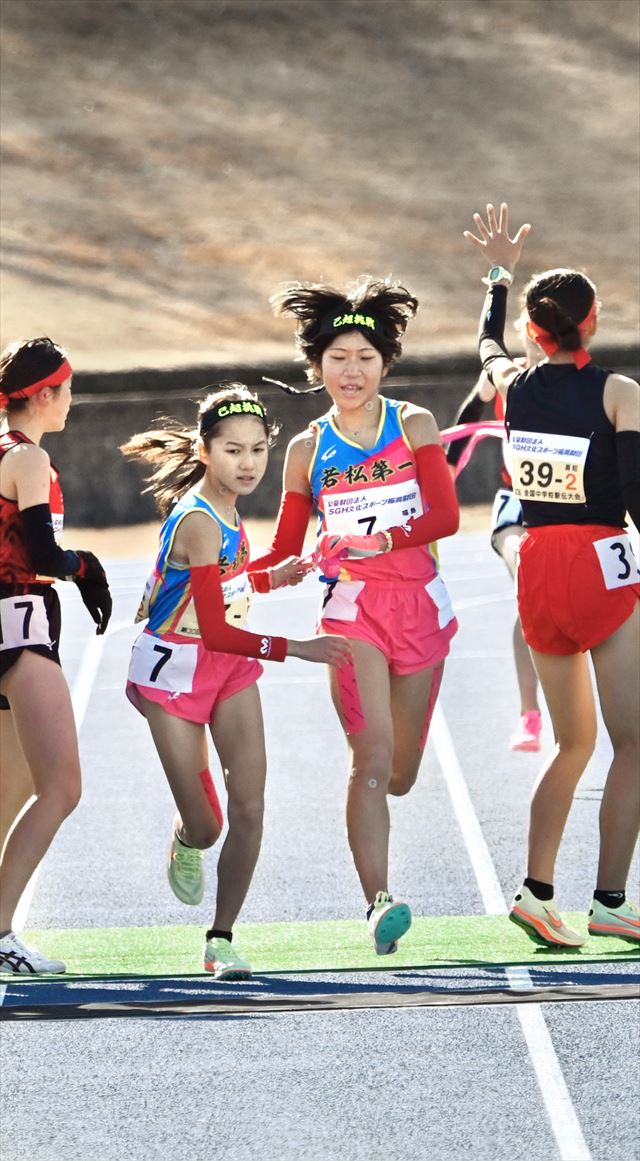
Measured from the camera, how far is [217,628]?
874 centimetres

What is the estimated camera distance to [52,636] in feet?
30.4

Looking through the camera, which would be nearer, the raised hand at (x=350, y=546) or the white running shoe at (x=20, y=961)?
the raised hand at (x=350, y=546)

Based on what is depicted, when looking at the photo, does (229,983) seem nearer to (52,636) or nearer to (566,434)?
(52,636)

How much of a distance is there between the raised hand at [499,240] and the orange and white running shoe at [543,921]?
10.5ft

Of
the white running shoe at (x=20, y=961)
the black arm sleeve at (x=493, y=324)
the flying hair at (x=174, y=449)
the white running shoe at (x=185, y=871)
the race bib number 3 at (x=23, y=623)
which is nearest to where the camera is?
the flying hair at (x=174, y=449)

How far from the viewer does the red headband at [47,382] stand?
857cm

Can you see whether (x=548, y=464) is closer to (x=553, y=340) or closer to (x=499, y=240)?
(x=553, y=340)

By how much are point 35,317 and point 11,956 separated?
3275mm

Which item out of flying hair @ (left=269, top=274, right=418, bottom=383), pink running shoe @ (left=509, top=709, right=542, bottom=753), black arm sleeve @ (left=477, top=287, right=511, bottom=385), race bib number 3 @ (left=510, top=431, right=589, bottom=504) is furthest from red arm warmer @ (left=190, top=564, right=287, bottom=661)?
pink running shoe @ (left=509, top=709, right=542, bottom=753)

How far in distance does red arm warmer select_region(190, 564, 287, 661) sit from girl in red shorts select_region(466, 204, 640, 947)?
1339 mm

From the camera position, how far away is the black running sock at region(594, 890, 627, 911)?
33.6ft

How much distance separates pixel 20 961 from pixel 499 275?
418 centimetres

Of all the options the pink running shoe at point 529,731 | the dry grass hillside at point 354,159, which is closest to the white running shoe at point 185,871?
the pink running shoe at point 529,731

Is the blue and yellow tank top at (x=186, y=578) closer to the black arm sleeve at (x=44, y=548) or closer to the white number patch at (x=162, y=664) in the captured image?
the white number patch at (x=162, y=664)
